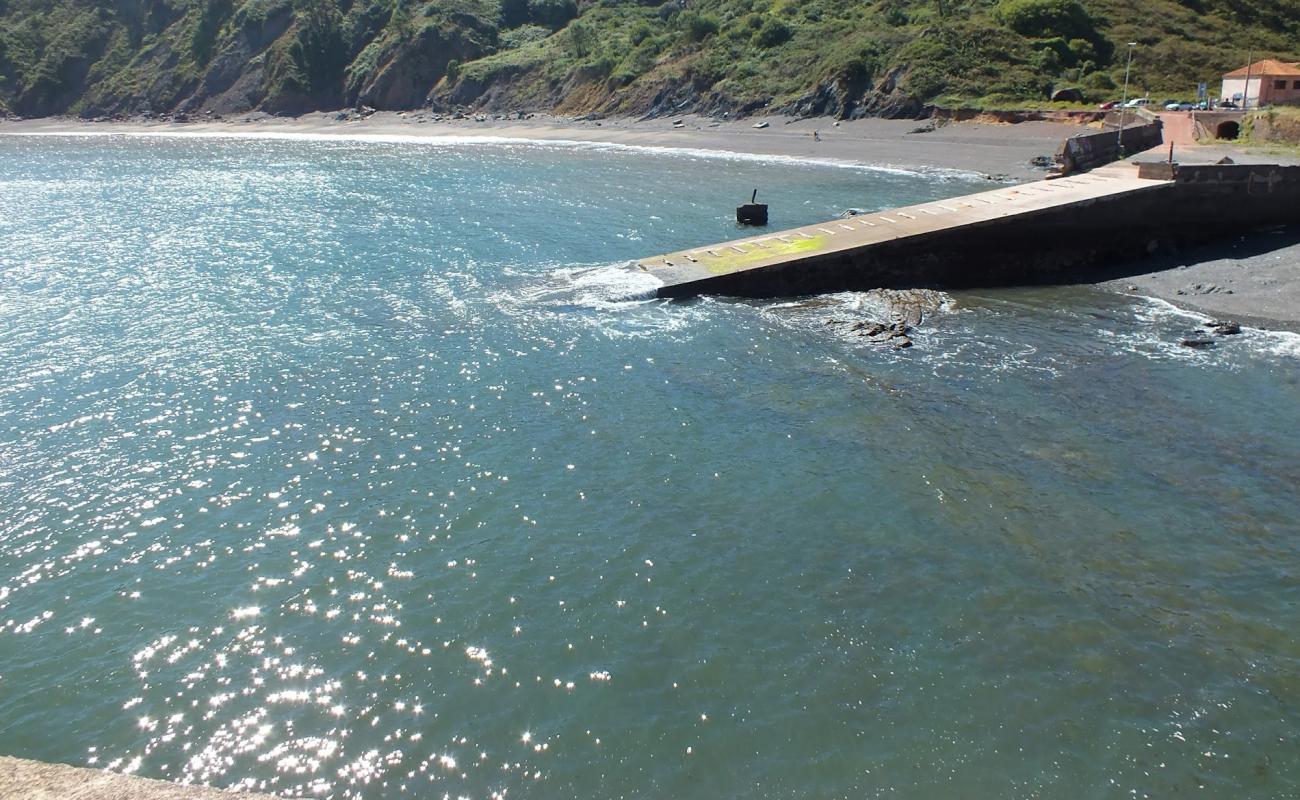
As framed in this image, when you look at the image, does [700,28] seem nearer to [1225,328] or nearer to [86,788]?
[1225,328]

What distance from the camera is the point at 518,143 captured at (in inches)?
3157

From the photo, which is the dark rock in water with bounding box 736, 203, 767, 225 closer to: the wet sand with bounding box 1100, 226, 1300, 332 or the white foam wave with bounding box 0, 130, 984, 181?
the wet sand with bounding box 1100, 226, 1300, 332

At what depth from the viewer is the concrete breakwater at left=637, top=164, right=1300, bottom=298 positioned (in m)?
29.0

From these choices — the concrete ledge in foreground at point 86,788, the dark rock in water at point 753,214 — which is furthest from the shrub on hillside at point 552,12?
the concrete ledge in foreground at point 86,788

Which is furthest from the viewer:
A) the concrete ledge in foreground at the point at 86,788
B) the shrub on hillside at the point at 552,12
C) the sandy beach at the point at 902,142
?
the shrub on hillside at the point at 552,12

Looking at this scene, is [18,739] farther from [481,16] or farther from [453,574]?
[481,16]

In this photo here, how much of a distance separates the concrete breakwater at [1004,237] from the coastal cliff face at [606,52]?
34.0 meters

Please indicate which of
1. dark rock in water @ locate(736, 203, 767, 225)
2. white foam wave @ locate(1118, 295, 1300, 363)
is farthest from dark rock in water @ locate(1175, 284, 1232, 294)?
dark rock in water @ locate(736, 203, 767, 225)

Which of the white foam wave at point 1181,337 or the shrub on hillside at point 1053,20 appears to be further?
the shrub on hillside at point 1053,20

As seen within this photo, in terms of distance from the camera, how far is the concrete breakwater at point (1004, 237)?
2895cm

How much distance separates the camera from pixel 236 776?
9914mm

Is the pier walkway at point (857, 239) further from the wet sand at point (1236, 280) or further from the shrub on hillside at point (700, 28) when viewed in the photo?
the shrub on hillside at point (700, 28)

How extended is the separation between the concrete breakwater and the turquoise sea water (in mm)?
1701

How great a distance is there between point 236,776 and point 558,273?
22943 mm
